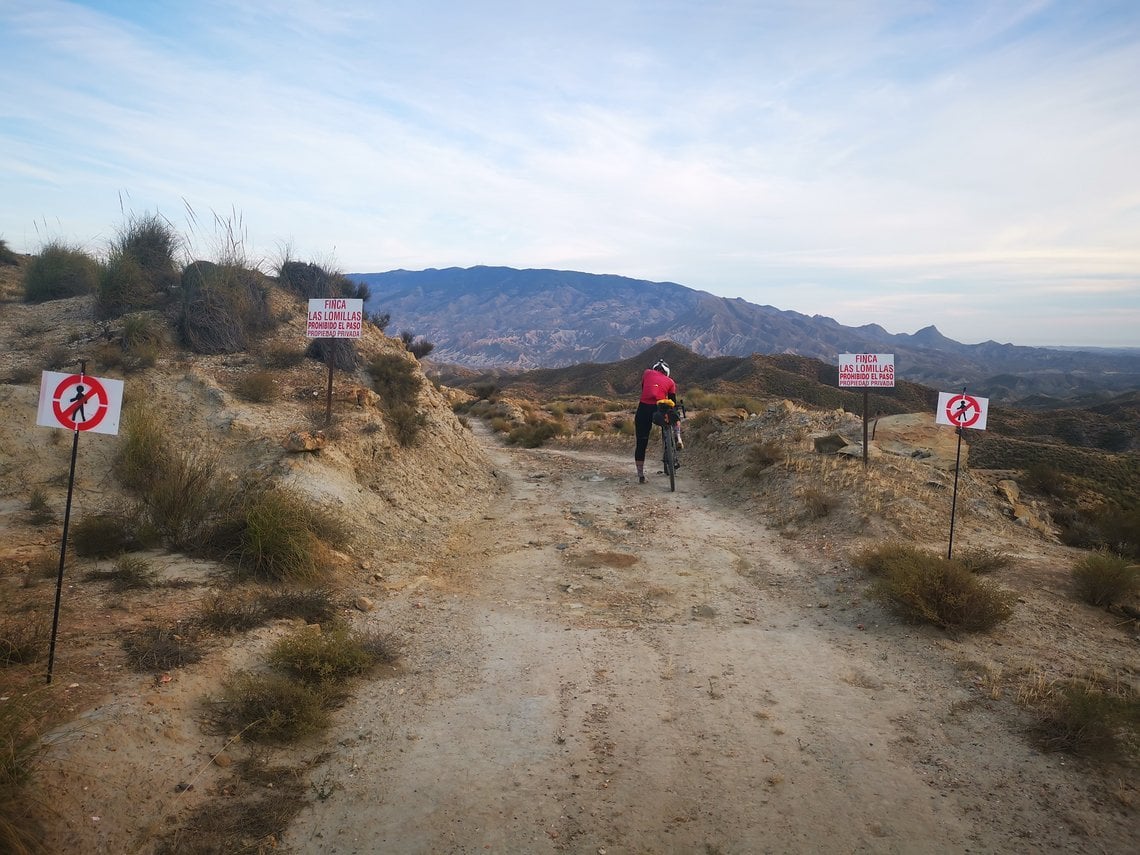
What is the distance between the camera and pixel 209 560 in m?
6.62

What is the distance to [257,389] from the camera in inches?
421

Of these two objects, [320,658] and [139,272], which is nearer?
→ [320,658]

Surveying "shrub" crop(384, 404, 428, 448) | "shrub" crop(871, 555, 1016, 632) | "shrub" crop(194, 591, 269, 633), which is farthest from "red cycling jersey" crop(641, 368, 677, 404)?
"shrub" crop(194, 591, 269, 633)

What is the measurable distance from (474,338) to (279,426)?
187600 millimetres

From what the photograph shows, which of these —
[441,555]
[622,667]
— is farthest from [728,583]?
[441,555]

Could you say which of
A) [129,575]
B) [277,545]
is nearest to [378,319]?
[277,545]

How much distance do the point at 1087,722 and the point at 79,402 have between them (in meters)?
7.52

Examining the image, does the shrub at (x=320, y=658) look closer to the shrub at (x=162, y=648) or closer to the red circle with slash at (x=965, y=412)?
the shrub at (x=162, y=648)

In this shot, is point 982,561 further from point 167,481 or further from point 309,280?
point 309,280

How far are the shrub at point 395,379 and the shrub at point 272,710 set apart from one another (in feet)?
29.1

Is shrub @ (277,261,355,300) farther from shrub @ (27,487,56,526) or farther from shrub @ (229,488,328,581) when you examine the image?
shrub @ (229,488,328,581)

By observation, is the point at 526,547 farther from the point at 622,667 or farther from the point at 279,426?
the point at 279,426

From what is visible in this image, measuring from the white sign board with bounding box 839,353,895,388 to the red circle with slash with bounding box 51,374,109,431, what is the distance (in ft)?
35.4

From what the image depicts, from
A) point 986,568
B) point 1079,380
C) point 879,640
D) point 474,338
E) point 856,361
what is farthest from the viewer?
point 474,338
